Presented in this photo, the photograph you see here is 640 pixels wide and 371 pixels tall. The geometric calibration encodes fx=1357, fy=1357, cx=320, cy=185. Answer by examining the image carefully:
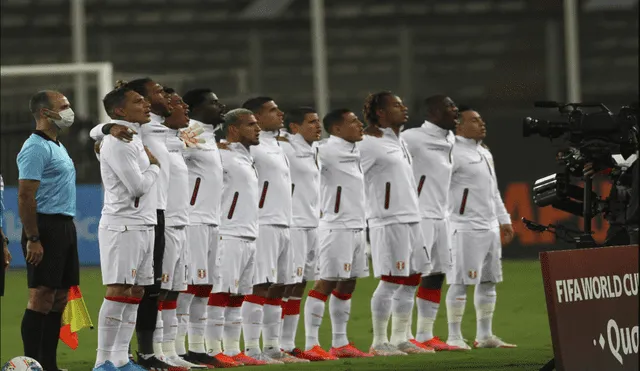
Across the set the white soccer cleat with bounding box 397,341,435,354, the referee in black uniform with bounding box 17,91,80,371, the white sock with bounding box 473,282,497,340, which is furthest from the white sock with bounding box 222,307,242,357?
the white sock with bounding box 473,282,497,340

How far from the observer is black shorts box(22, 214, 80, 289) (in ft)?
30.7

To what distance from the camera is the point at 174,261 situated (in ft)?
32.3

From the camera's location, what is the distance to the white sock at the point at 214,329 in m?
10.7

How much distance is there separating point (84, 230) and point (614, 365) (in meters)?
12.5

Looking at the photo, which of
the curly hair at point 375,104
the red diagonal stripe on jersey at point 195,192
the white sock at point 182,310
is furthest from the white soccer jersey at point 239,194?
the curly hair at point 375,104

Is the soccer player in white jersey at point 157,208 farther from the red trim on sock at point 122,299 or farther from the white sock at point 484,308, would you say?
the white sock at point 484,308

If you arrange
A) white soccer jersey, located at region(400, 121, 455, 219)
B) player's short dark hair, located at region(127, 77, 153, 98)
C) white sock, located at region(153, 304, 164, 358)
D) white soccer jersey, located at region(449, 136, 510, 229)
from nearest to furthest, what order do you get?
player's short dark hair, located at region(127, 77, 153, 98) → white sock, located at region(153, 304, 164, 358) → white soccer jersey, located at region(400, 121, 455, 219) → white soccer jersey, located at region(449, 136, 510, 229)

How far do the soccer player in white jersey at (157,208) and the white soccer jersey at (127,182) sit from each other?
31 centimetres

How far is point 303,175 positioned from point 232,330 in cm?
161

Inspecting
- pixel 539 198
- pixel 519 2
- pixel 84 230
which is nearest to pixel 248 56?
pixel 519 2

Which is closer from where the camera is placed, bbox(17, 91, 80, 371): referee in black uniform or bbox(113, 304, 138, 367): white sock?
bbox(113, 304, 138, 367): white sock

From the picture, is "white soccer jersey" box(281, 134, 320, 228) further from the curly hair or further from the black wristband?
the black wristband

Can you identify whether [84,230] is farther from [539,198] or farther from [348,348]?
[539,198]

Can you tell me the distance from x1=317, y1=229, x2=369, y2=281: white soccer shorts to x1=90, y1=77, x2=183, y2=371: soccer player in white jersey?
1927 millimetres
